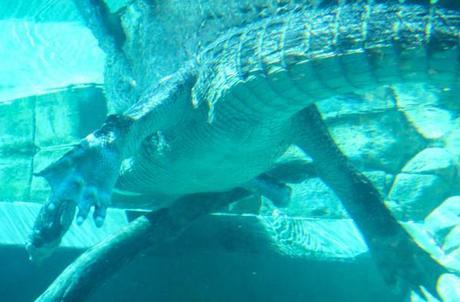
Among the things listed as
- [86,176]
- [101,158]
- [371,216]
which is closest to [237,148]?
[101,158]

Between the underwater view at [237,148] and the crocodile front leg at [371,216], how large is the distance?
0.02 m

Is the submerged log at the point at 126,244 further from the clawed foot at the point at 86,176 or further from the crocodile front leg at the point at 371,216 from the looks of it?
the crocodile front leg at the point at 371,216

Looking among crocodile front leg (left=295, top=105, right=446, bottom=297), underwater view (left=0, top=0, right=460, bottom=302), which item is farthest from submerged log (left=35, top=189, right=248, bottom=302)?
crocodile front leg (left=295, top=105, right=446, bottom=297)

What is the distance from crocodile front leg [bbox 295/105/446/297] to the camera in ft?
12.1

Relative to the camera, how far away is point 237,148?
358cm

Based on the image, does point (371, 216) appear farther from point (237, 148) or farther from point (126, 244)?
point (126, 244)

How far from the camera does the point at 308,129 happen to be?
387cm

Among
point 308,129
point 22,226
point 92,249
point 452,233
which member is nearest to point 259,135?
point 308,129

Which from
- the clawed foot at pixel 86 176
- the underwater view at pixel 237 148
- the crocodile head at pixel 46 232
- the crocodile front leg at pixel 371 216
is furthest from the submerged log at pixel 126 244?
the crocodile front leg at pixel 371 216

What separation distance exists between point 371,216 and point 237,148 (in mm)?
1408

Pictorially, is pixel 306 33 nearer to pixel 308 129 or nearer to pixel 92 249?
pixel 308 129

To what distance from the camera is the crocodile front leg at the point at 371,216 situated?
3.68 metres

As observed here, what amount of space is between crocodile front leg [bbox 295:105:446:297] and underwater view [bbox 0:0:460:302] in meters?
0.02

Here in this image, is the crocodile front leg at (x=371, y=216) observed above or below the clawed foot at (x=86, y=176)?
below
